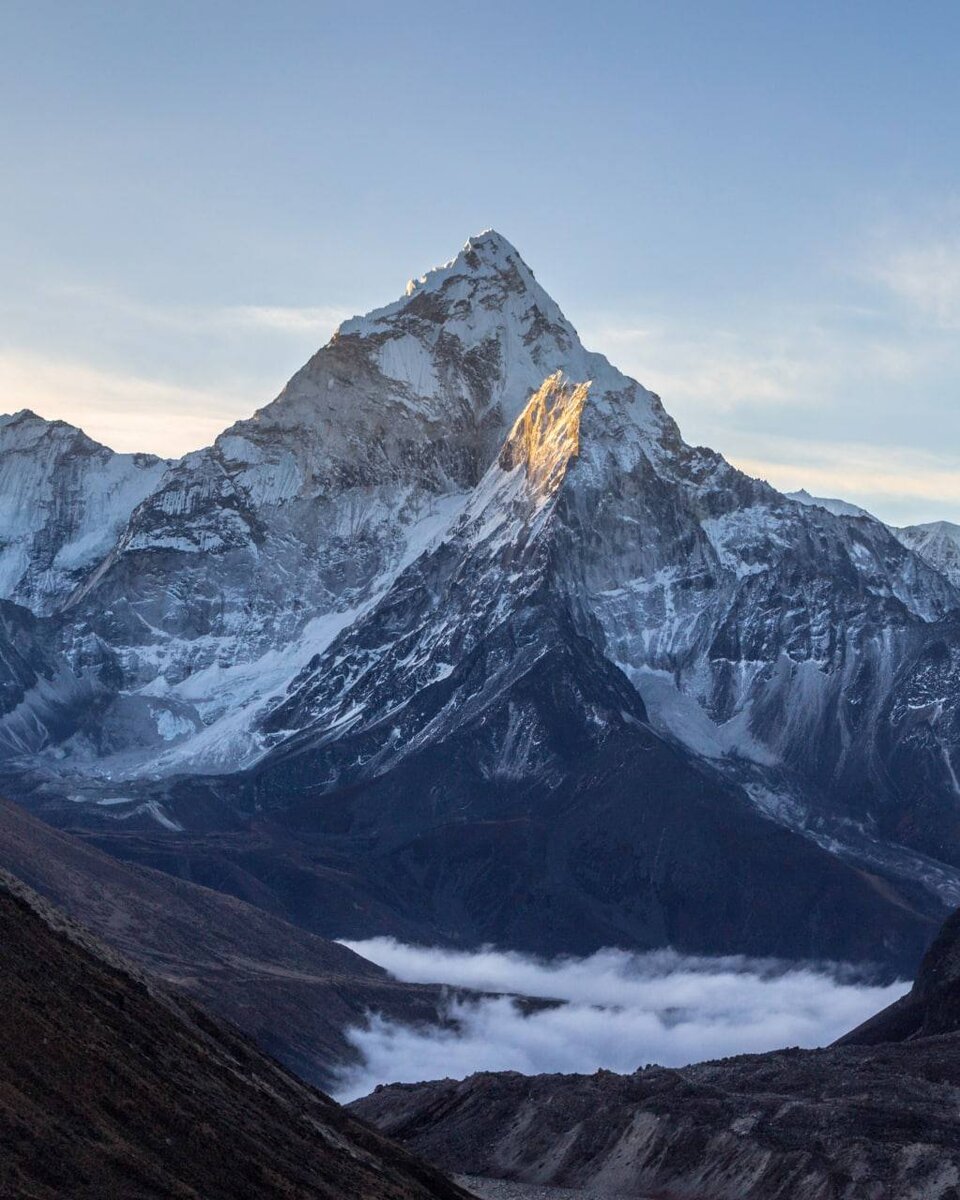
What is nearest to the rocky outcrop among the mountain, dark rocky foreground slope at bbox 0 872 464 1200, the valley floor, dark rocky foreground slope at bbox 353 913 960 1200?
dark rocky foreground slope at bbox 353 913 960 1200

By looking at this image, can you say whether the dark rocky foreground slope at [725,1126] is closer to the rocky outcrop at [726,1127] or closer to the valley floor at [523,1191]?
the rocky outcrop at [726,1127]

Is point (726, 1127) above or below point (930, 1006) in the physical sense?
below

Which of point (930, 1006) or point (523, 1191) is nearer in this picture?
point (523, 1191)

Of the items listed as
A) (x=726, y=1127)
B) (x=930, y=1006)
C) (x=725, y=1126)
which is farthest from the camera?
(x=930, y=1006)

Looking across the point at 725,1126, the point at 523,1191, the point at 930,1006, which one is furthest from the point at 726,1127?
the point at 930,1006

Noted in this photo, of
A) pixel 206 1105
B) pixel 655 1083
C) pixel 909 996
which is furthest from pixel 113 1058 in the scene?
pixel 909 996

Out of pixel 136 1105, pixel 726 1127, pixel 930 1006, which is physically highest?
pixel 930 1006

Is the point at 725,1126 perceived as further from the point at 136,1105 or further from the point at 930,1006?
the point at 136,1105
